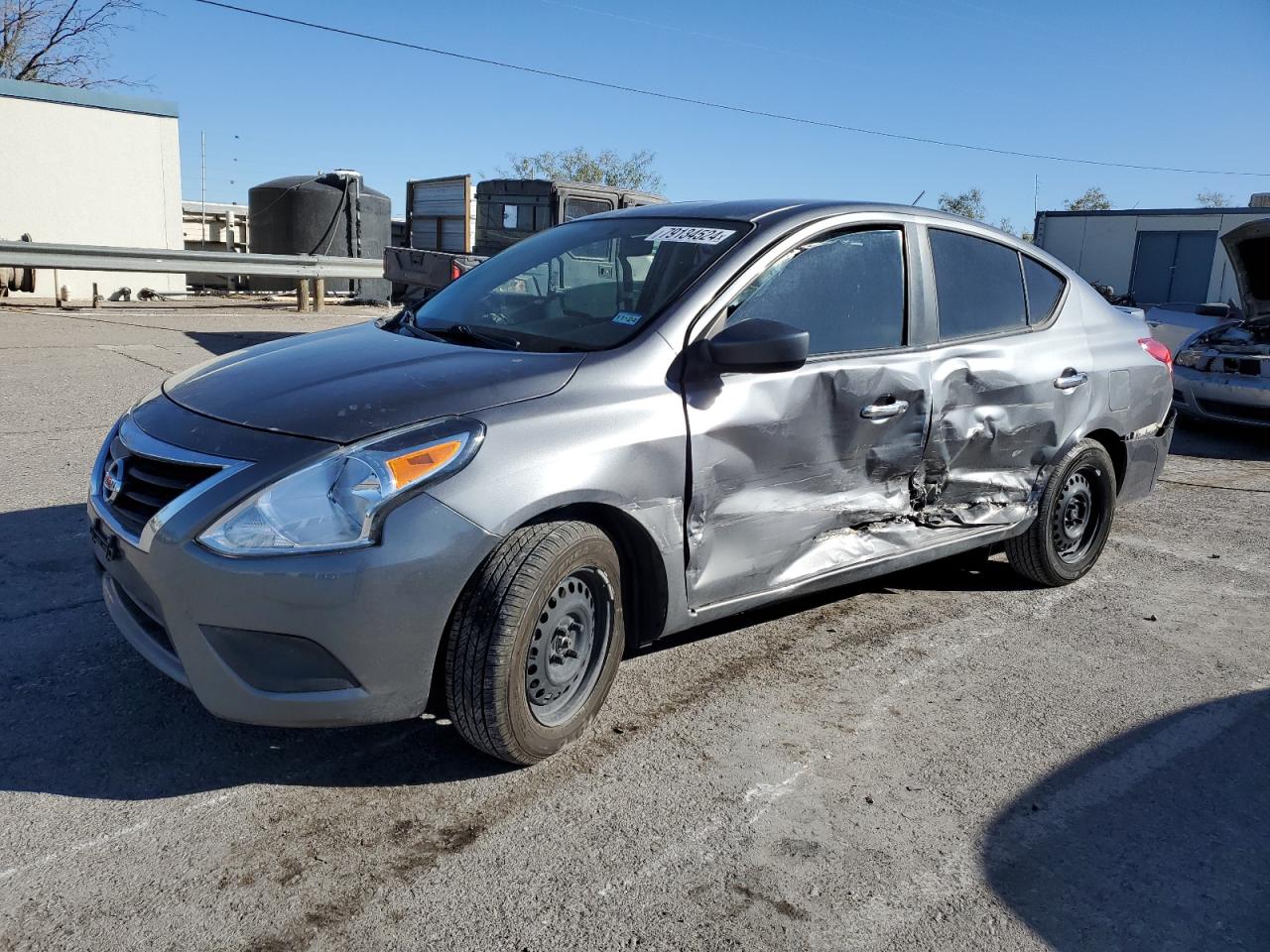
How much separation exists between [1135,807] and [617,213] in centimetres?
286

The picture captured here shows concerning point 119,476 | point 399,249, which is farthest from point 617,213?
point 399,249

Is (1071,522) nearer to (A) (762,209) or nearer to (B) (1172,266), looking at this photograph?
(A) (762,209)

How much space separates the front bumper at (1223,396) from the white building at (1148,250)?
42.9 feet

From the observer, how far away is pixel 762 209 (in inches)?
150

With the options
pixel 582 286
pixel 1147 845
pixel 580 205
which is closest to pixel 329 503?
pixel 582 286

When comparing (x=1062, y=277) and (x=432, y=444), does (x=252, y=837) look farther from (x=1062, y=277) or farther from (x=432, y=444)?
(x=1062, y=277)

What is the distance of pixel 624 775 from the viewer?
9.81 ft

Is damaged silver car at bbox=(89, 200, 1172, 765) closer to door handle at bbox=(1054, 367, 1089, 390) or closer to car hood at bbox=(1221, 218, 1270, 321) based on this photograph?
door handle at bbox=(1054, 367, 1089, 390)

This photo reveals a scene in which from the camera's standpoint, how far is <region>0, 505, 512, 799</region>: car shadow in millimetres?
2842

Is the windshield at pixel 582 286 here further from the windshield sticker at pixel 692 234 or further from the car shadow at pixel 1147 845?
the car shadow at pixel 1147 845

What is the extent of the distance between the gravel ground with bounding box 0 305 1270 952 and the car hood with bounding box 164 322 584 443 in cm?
102

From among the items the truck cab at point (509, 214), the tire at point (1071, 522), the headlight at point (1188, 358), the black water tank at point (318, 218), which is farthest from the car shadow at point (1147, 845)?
the black water tank at point (318, 218)

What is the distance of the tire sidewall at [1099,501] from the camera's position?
4605 millimetres

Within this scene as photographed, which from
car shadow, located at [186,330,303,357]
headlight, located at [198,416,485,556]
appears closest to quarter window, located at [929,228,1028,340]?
headlight, located at [198,416,485,556]
